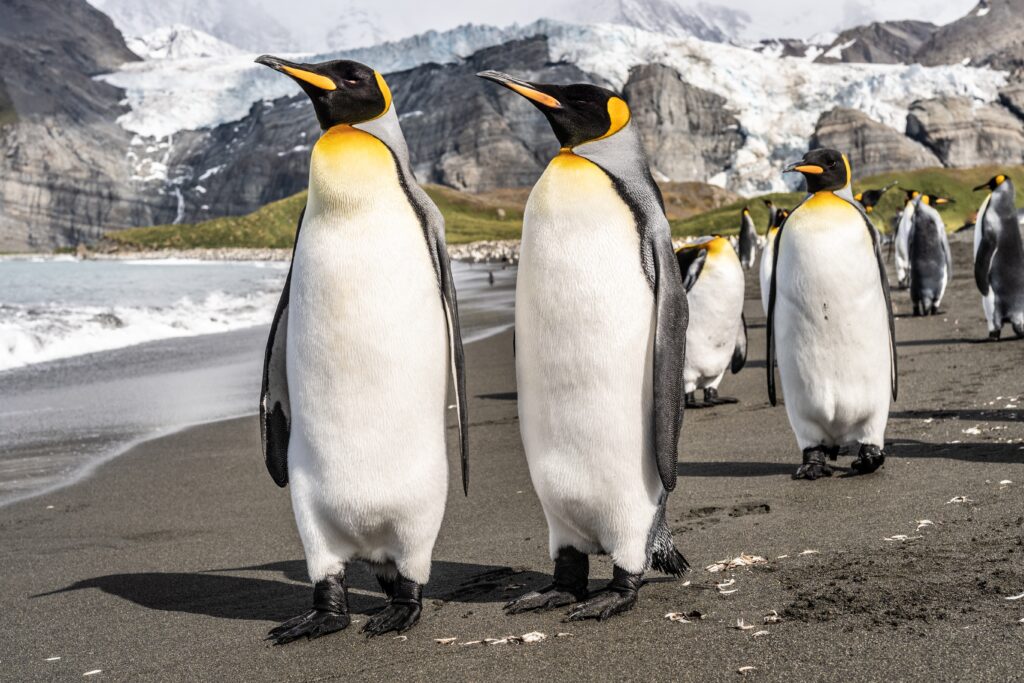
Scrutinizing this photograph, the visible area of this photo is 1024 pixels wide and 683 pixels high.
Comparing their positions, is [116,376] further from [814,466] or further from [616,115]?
[616,115]

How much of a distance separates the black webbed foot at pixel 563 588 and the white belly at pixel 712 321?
5209mm

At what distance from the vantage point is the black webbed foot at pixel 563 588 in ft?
11.4

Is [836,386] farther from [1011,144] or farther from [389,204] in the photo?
[1011,144]

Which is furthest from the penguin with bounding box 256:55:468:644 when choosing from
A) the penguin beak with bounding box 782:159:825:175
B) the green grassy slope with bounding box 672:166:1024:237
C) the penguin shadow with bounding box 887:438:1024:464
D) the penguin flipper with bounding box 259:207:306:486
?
the green grassy slope with bounding box 672:166:1024:237

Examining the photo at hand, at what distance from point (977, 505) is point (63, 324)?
15.9 metres

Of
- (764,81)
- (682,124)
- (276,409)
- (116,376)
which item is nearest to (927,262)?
(116,376)

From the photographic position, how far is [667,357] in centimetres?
357

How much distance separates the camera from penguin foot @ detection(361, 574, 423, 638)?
3361 millimetres

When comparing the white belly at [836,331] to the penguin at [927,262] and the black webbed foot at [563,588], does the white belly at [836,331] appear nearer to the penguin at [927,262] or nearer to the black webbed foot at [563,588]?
the black webbed foot at [563,588]

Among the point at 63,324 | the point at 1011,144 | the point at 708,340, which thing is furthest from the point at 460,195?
the point at 708,340

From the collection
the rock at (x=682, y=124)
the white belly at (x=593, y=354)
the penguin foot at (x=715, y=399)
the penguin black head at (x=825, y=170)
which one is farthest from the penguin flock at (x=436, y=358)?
the rock at (x=682, y=124)

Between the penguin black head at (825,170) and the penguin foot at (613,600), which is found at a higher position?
the penguin black head at (825,170)

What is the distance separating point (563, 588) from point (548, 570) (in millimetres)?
499

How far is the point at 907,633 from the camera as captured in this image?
2824 millimetres
